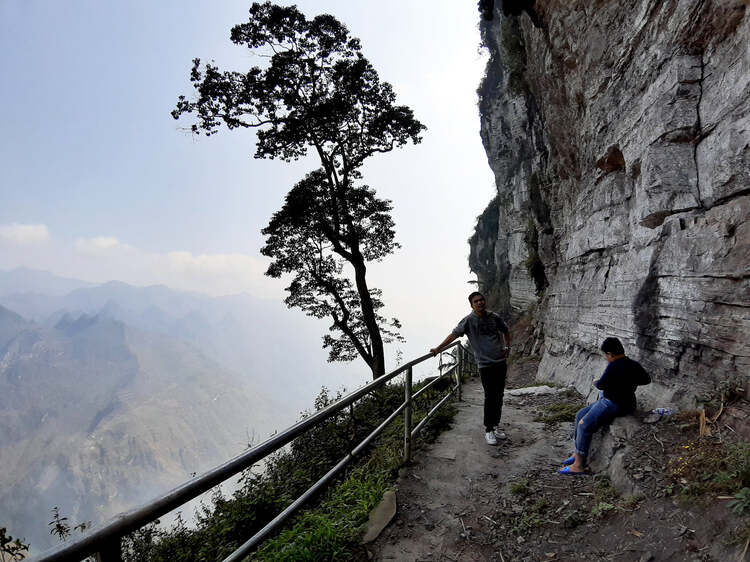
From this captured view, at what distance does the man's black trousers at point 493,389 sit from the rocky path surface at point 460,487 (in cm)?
34

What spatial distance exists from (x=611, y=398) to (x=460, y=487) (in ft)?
6.48

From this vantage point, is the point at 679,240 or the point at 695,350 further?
the point at 679,240

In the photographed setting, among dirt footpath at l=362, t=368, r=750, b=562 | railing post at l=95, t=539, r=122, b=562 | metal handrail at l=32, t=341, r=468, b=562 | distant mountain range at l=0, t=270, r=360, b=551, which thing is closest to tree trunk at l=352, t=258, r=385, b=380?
dirt footpath at l=362, t=368, r=750, b=562

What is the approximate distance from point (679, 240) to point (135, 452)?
525 feet

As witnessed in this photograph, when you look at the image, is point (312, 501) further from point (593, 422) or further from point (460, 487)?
point (593, 422)

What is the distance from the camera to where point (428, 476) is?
4.14m

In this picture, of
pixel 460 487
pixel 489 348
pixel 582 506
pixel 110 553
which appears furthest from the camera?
pixel 489 348

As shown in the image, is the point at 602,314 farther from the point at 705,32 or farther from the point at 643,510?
→ the point at 643,510

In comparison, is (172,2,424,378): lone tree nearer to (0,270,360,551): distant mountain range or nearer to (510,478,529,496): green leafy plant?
(510,478,529,496): green leafy plant

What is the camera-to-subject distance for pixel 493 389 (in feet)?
16.9

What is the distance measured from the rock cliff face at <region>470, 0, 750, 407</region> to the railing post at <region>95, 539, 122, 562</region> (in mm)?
5315

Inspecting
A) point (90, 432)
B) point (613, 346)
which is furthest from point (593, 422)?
point (90, 432)

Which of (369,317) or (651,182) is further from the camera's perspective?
(369,317)

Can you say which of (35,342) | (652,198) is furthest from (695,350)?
(35,342)
